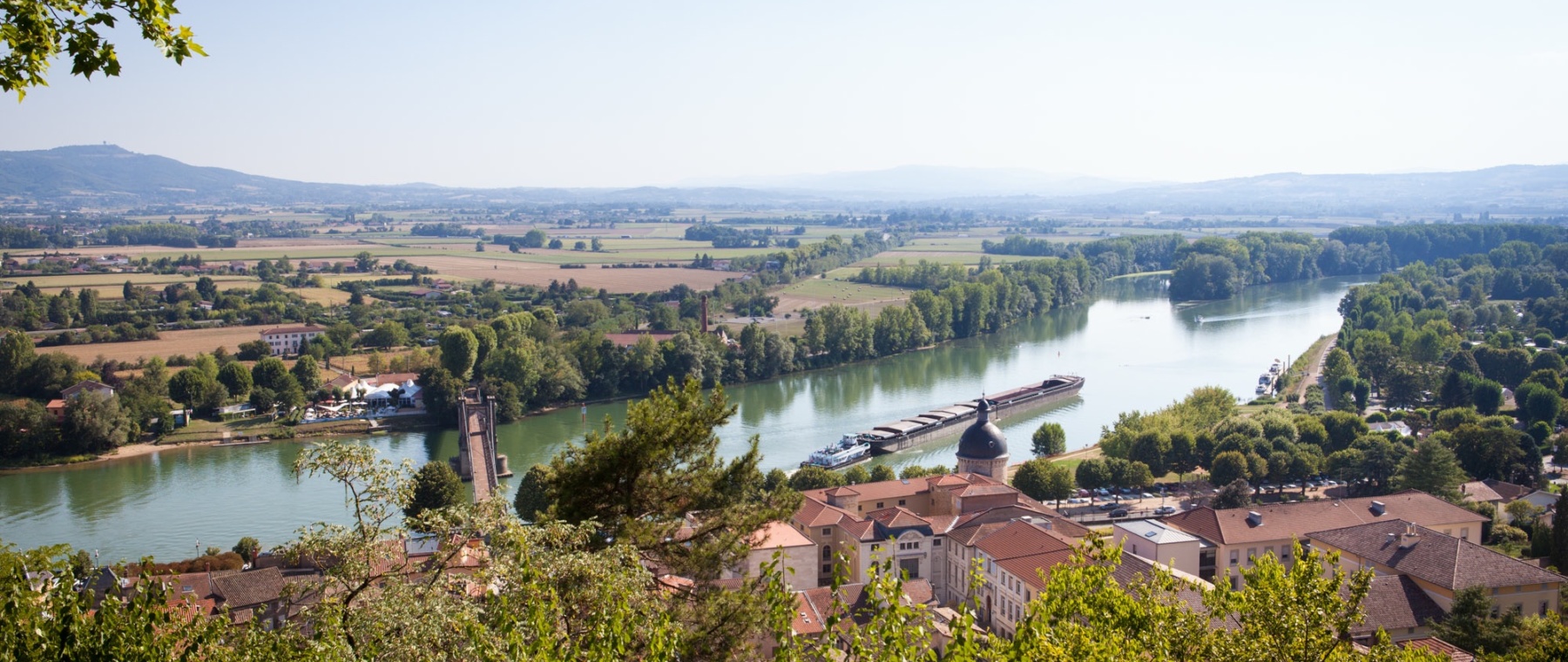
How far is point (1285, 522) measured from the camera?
13.1 m

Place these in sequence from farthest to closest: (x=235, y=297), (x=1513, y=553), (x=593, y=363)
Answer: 1. (x=235, y=297)
2. (x=593, y=363)
3. (x=1513, y=553)

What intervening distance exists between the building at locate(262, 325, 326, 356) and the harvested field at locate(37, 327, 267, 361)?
0.30m

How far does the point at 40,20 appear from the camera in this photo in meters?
2.89

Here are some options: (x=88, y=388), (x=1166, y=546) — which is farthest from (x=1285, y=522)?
(x=88, y=388)

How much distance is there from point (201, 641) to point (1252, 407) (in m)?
22.1

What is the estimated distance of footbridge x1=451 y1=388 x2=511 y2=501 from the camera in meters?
17.9

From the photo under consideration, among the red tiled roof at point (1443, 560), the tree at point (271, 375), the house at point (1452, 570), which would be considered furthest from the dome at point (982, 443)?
the tree at point (271, 375)

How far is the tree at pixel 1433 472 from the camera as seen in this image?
603 inches

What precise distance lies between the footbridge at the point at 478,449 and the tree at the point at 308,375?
543 centimetres

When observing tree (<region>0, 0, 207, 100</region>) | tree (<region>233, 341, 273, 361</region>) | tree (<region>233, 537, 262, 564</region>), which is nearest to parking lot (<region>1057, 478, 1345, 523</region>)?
tree (<region>233, 537, 262, 564</region>)

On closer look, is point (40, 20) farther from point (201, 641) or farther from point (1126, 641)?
point (1126, 641)

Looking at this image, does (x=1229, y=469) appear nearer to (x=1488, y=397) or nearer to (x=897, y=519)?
(x=897, y=519)

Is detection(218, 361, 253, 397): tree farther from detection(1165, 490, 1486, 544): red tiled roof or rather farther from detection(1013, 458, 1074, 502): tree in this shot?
detection(1165, 490, 1486, 544): red tiled roof

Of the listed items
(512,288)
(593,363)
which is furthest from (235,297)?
(593,363)
